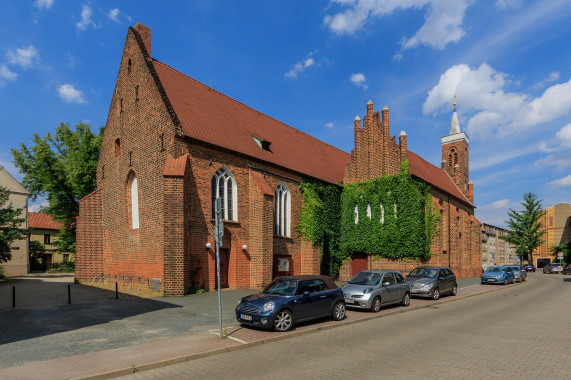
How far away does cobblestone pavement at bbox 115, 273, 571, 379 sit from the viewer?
258 inches

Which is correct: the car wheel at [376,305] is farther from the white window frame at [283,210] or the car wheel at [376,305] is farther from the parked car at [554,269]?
the parked car at [554,269]

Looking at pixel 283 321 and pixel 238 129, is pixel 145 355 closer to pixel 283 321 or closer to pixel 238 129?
pixel 283 321

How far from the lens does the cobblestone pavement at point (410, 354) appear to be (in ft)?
21.5

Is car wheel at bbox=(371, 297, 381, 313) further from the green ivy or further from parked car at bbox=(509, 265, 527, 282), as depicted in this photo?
parked car at bbox=(509, 265, 527, 282)

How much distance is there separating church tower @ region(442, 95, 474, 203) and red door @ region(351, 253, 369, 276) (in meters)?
24.3

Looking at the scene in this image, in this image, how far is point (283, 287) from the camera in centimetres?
1088

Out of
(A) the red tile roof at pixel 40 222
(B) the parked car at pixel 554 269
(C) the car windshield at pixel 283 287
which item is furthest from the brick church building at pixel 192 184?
(B) the parked car at pixel 554 269

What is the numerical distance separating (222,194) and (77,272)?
1042 centimetres

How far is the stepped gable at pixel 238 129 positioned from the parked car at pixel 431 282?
984 cm

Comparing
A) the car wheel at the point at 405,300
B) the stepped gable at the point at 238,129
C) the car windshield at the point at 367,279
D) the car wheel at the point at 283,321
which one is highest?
the stepped gable at the point at 238,129

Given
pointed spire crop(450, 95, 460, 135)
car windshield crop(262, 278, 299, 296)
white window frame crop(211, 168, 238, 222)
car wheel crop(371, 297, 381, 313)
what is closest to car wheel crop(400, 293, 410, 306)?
car wheel crop(371, 297, 381, 313)

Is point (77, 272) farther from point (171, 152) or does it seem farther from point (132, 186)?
point (171, 152)

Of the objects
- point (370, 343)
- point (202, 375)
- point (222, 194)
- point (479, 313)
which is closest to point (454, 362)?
point (370, 343)

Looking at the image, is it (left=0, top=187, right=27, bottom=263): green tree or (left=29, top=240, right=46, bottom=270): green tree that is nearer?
(left=0, top=187, right=27, bottom=263): green tree
